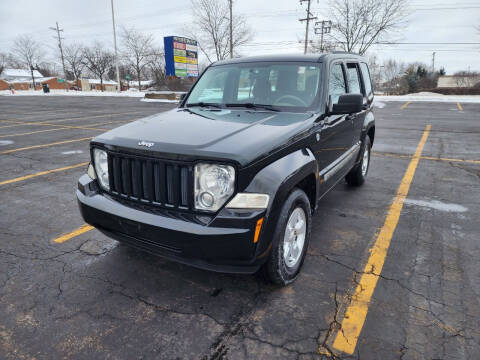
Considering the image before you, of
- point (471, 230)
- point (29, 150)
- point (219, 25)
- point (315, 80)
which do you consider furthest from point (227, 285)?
point (219, 25)

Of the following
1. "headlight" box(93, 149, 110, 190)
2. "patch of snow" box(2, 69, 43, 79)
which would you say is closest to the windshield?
"headlight" box(93, 149, 110, 190)

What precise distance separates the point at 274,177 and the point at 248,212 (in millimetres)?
343

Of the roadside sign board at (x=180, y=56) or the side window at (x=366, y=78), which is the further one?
the roadside sign board at (x=180, y=56)

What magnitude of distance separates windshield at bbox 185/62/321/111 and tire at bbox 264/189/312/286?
107cm

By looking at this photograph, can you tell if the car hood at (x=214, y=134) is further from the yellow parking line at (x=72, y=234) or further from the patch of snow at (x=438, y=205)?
the patch of snow at (x=438, y=205)

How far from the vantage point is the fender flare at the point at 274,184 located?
2.27 m

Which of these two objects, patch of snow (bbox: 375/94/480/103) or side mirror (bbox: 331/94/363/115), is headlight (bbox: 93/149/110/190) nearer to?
side mirror (bbox: 331/94/363/115)

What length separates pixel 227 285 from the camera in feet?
9.20

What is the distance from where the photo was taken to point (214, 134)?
8.38 feet

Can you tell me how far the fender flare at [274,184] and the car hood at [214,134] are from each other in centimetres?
14

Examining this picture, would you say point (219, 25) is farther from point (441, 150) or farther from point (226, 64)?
point (226, 64)

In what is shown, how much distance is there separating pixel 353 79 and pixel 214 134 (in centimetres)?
281

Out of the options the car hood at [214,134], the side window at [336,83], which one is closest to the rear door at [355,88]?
the side window at [336,83]

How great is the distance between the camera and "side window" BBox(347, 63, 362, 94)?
4316 millimetres
